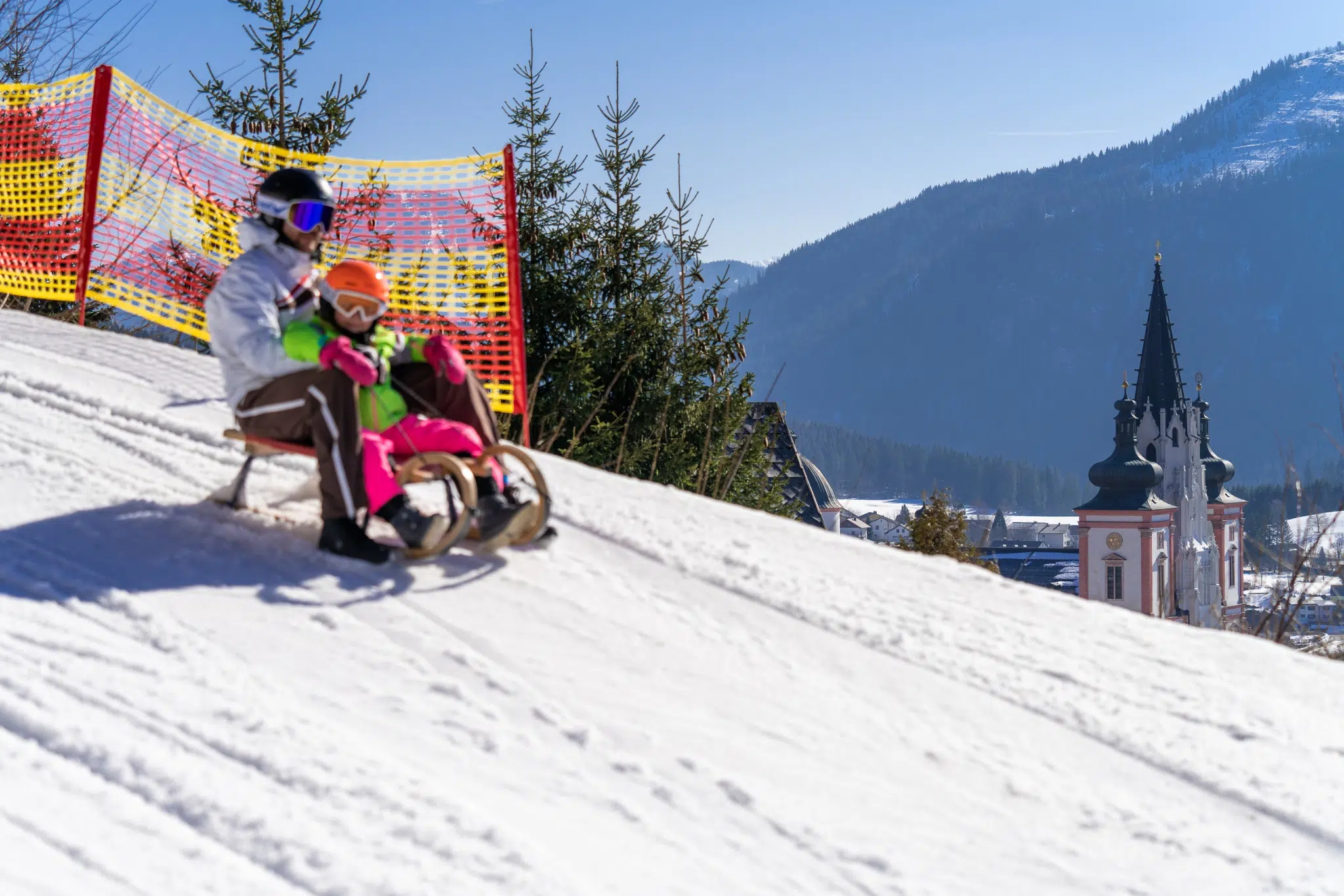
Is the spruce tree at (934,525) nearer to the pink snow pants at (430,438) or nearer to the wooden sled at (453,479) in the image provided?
the wooden sled at (453,479)

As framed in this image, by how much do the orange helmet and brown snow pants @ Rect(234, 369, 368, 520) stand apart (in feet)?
0.91

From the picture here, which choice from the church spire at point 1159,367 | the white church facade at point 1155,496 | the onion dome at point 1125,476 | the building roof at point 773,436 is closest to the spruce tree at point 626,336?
the building roof at point 773,436

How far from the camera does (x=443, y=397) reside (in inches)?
170

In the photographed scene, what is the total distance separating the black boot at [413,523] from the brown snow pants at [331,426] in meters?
0.10

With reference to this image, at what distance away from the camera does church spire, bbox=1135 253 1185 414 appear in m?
96.9

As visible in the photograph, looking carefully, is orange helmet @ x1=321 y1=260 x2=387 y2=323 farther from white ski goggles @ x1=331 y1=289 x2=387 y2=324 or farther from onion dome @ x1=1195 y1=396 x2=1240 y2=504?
onion dome @ x1=1195 y1=396 x2=1240 y2=504

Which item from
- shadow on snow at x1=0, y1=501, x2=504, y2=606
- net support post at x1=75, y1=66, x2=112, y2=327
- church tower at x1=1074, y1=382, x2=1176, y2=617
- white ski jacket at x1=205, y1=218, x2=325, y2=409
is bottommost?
church tower at x1=1074, y1=382, x2=1176, y2=617

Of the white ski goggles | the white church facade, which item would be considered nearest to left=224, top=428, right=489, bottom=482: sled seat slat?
the white ski goggles

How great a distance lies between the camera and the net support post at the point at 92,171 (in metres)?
8.30

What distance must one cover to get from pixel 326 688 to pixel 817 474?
3702 cm

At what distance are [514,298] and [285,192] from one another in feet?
10.7

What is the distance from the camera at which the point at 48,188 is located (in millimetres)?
9602

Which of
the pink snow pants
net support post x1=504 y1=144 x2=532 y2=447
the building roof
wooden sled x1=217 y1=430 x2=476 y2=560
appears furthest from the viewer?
the building roof

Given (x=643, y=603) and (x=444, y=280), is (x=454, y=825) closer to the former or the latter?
(x=643, y=603)
